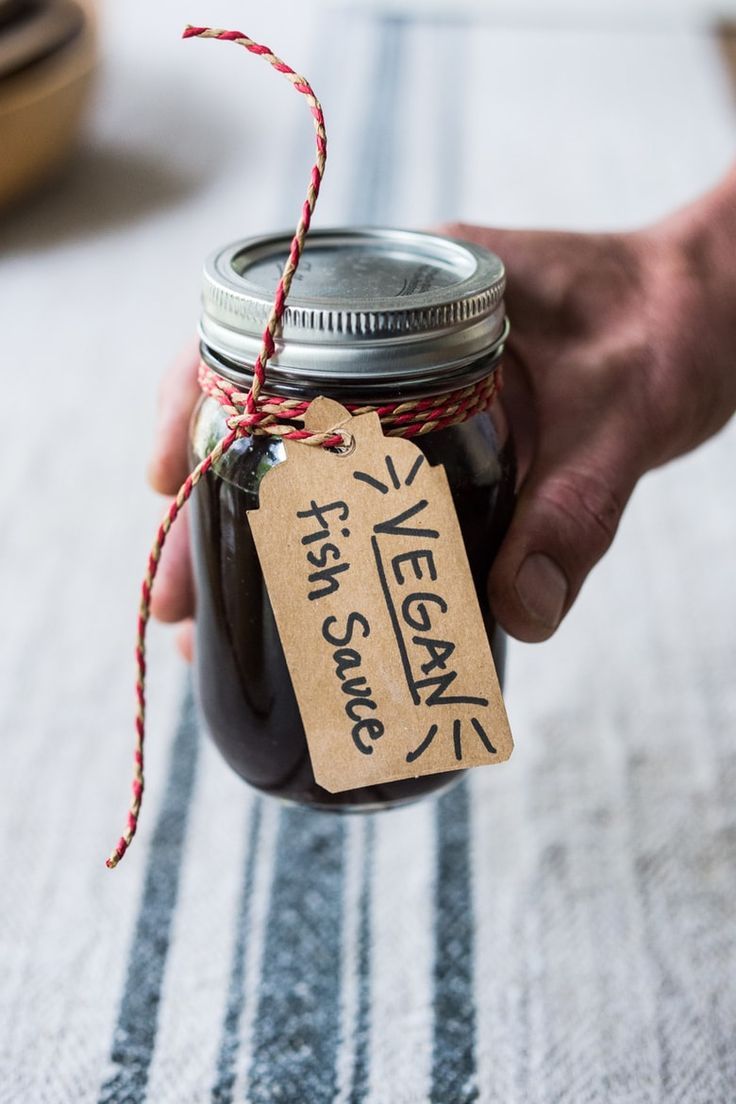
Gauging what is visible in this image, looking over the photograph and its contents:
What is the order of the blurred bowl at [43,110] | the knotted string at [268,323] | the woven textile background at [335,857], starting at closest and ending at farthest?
the knotted string at [268,323] < the woven textile background at [335,857] < the blurred bowl at [43,110]

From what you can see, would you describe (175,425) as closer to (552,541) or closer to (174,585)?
(174,585)

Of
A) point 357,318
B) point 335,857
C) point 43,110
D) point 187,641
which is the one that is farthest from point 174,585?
point 43,110

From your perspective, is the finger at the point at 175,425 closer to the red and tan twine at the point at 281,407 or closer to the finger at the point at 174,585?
the finger at the point at 174,585

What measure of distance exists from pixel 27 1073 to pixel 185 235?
3.12ft

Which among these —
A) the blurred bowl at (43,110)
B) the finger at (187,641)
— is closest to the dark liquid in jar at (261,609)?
the finger at (187,641)

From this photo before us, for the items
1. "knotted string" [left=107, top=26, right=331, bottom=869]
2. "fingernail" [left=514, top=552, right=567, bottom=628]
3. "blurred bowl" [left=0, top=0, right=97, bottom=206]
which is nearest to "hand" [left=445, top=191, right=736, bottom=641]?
"fingernail" [left=514, top=552, right=567, bottom=628]

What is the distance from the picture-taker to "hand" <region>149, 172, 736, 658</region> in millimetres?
480

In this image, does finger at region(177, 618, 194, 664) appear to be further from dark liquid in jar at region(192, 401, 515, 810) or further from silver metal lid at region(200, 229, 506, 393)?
silver metal lid at region(200, 229, 506, 393)

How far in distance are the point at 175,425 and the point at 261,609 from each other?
6.6 inches

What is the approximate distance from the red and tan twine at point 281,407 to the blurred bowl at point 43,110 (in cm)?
80

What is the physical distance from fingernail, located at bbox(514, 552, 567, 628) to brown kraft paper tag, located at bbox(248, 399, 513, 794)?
2.0 inches

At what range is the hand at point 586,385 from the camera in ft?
1.57

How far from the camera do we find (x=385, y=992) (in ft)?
1.75

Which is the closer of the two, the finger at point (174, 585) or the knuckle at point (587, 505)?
the knuckle at point (587, 505)
